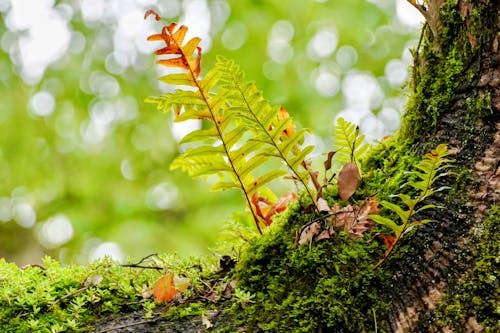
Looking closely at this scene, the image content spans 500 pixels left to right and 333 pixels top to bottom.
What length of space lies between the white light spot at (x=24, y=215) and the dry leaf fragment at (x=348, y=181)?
5793 mm

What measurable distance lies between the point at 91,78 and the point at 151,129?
1.03 meters

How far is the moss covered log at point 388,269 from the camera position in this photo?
101 cm

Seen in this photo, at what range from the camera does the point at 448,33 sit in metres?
1.27

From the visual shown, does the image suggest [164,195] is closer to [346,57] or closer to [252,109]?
[346,57]

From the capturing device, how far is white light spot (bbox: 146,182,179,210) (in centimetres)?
614

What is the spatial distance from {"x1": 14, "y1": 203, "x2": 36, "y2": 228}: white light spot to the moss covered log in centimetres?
518

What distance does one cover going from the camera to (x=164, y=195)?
6.32 m

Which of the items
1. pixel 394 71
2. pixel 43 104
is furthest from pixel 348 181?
pixel 394 71

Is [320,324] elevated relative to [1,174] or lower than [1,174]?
lower

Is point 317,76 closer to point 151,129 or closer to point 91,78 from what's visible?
point 151,129

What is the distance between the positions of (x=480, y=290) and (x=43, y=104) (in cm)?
625

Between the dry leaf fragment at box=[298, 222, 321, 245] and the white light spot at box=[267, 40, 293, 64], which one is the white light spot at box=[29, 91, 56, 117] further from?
the dry leaf fragment at box=[298, 222, 321, 245]

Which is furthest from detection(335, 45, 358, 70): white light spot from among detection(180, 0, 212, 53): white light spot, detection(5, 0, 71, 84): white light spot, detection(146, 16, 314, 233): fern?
detection(146, 16, 314, 233): fern

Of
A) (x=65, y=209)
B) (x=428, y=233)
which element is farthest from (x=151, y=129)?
(x=428, y=233)
